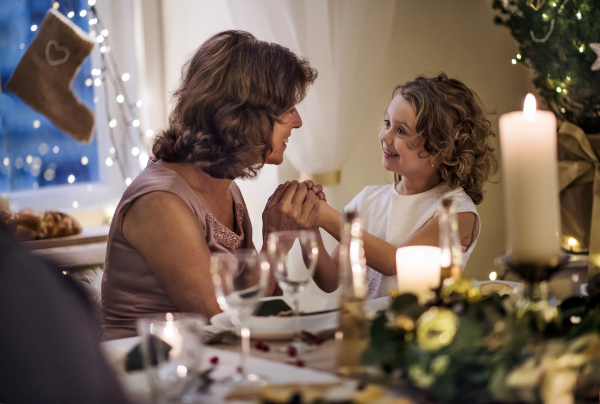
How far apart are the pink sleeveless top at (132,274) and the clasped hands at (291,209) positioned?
0.25 metres

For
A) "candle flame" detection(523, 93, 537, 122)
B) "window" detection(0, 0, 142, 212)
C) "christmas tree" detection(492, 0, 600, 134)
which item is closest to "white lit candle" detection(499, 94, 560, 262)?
"candle flame" detection(523, 93, 537, 122)

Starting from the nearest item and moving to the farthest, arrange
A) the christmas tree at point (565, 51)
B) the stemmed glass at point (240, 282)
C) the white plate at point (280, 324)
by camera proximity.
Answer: the stemmed glass at point (240, 282) < the white plate at point (280, 324) < the christmas tree at point (565, 51)

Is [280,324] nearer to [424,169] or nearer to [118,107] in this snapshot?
[424,169]

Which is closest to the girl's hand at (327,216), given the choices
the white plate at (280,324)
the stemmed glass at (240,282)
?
the white plate at (280,324)

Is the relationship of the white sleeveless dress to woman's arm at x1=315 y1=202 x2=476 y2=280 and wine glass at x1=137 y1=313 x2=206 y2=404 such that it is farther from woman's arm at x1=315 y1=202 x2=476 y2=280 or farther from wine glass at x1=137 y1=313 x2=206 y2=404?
wine glass at x1=137 y1=313 x2=206 y2=404

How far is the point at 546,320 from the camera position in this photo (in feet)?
2.20

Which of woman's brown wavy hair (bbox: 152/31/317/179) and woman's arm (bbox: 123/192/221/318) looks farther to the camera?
woman's brown wavy hair (bbox: 152/31/317/179)

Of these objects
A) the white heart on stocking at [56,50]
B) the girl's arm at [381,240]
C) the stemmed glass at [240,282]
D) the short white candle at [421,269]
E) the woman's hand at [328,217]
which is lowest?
the girl's arm at [381,240]

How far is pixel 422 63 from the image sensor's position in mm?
2699

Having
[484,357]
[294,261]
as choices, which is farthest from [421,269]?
[484,357]

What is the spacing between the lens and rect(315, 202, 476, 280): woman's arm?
164cm

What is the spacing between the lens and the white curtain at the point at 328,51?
2.24m

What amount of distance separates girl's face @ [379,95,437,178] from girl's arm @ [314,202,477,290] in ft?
0.63

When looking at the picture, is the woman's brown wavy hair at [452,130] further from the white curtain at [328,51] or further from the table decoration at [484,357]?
the table decoration at [484,357]
